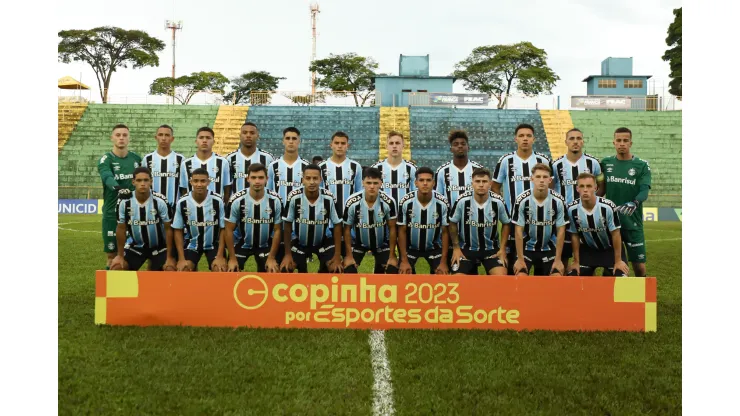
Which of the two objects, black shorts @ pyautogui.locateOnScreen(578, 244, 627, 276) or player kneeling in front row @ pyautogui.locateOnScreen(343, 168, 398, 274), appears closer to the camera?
player kneeling in front row @ pyautogui.locateOnScreen(343, 168, 398, 274)

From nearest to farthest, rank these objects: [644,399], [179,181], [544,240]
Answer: [644,399]
[544,240]
[179,181]

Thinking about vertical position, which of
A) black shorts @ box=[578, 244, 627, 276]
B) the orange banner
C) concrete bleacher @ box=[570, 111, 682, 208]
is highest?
concrete bleacher @ box=[570, 111, 682, 208]

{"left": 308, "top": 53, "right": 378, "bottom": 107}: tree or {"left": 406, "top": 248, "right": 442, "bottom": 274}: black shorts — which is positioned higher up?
{"left": 308, "top": 53, "right": 378, "bottom": 107}: tree

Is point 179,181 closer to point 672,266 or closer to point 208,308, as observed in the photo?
point 208,308

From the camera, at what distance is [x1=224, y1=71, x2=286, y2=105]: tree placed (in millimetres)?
45938

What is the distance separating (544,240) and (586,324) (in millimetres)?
886

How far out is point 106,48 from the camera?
133 feet

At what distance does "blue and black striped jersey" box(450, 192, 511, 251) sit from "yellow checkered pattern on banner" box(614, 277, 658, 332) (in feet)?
3.55

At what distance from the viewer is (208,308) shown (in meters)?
4.93

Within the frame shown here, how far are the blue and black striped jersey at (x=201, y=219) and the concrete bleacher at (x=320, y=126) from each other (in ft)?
64.2

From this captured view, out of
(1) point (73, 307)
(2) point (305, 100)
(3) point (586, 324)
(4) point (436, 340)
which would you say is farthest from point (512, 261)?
(2) point (305, 100)

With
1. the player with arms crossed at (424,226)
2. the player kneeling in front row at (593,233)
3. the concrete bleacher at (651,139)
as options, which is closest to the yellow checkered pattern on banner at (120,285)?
the player with arms crossed at (424,226)

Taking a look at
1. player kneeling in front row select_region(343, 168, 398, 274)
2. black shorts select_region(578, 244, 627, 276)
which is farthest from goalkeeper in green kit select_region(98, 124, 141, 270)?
black shorts select_region(578, 244, 627, 276)

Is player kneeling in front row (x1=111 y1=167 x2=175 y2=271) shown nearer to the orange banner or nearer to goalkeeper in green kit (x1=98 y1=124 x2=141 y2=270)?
goalkeeper in green kit (x1=98 y1=124 x2=141 y2=270)
